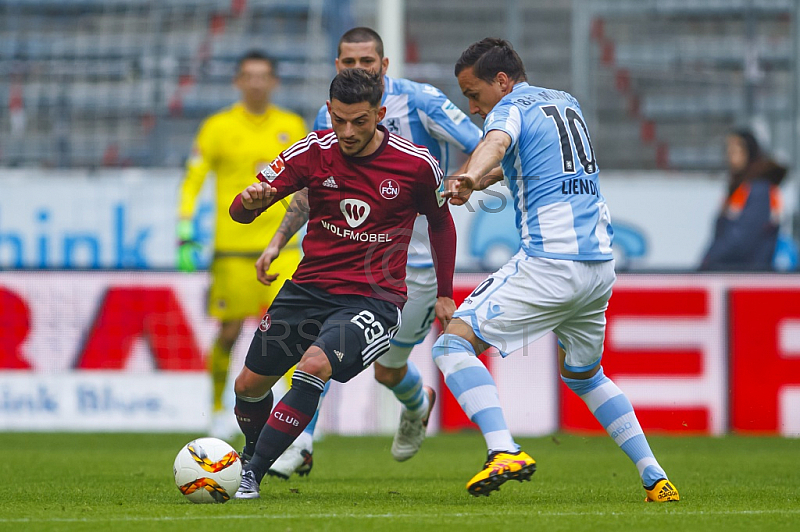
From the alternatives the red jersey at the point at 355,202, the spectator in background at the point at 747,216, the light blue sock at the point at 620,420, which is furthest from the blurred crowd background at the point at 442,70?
the red jersey at the point at 355,202

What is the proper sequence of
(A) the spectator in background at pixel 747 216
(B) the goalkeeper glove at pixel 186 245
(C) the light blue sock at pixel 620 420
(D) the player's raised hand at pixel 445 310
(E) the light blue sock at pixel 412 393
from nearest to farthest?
(C) the light blue sock at pixel 620 420 < (D) the player's raised hand at pixel 445 310 < (E) the light blue sock at pixel 412 393 < (B) the goalkeeper glove at pixel 186 245 < (A) the spectator in background at pixel 747 216

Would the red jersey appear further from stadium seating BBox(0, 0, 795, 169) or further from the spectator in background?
stadium seating BBox(0, 0, 795, 169)

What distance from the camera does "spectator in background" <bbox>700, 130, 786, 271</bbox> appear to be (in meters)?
10.6

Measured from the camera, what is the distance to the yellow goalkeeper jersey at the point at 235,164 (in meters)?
8.18

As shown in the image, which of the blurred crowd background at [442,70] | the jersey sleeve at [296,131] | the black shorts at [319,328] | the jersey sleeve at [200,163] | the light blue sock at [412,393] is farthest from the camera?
the blurred crowd background at [442,70]

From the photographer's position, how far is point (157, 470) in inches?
259

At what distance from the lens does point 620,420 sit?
16.8 feet

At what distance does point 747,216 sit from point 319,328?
6521mm

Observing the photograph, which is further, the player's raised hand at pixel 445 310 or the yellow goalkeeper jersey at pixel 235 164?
the yellow goalkeeper jersey at pixel 235 164

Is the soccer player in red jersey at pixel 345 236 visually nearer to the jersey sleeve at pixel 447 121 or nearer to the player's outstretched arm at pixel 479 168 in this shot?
the player's outstretched arm at pixel 479 168

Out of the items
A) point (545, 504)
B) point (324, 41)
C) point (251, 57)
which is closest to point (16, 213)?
point (324, 41)

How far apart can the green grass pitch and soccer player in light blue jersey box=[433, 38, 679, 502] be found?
1.28 feet

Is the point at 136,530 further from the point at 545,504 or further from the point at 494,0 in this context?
the point at 494,0

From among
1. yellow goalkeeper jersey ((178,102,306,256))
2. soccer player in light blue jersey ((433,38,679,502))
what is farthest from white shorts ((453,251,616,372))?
yellow goalkeeper jersey ((178,102,306,256))
